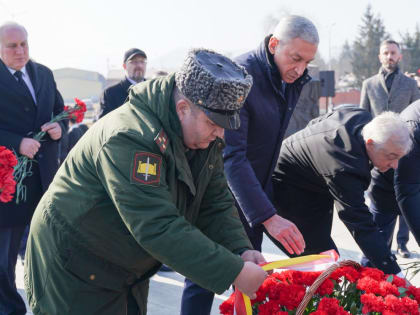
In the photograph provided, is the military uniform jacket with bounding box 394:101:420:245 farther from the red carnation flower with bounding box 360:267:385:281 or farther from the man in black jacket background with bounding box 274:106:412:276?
the red carnation flower with bounding box 360:267:385:281

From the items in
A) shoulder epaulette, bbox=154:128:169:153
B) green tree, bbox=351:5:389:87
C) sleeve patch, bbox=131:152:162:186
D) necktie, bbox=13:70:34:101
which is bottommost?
green tree, bbox=351:5:389:87

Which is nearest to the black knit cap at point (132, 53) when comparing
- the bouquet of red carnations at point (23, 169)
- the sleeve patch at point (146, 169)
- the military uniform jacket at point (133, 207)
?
the bouquet of red carnations at point (23, 169)

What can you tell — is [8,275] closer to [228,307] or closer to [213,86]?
[228,307]

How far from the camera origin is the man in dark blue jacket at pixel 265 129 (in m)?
2.70

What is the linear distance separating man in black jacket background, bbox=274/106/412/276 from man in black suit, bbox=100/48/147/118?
8.15 feet

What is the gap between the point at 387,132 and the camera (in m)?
2.58

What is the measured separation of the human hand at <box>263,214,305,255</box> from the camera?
251 centimetres

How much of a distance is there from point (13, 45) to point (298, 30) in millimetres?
1858

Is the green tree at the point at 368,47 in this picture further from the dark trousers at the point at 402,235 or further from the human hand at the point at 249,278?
the human hand at the point at 249,278

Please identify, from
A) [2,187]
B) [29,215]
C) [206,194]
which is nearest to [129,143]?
[206,194]

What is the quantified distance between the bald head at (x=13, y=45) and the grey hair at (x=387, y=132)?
7.29ft

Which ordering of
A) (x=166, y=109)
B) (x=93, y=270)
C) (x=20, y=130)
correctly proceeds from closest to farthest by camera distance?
(x=166, y=109) < (x=93, y=270) < (x=20, y=130)

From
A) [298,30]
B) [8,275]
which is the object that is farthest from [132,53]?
[298,30]

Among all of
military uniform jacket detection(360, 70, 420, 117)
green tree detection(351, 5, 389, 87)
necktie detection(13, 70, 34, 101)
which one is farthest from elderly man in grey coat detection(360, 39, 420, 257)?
green tree detection(351, 5, 389, 87)
